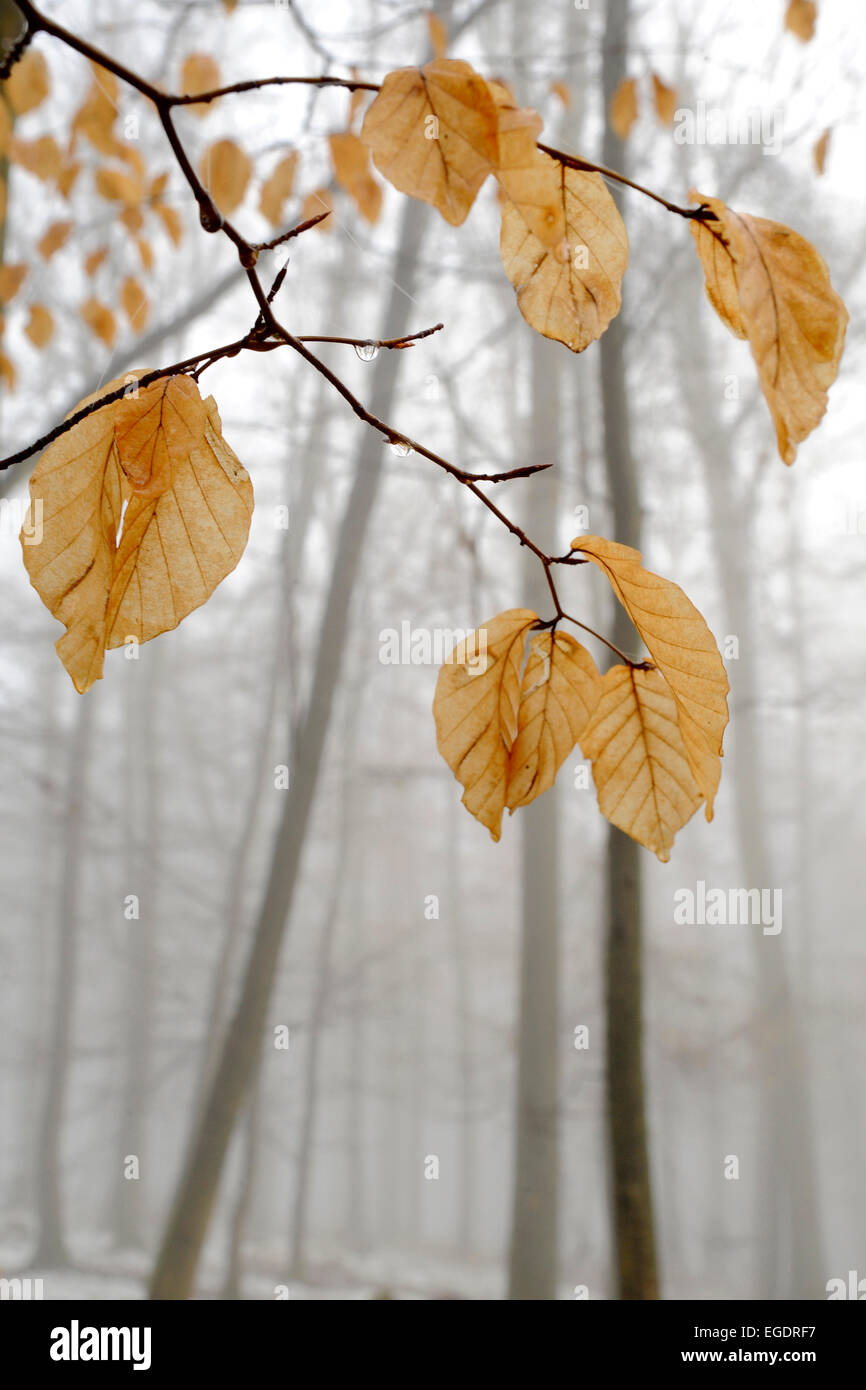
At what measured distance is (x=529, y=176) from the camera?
0.16 m

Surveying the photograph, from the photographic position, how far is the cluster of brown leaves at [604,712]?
193 mm

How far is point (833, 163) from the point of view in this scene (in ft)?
4.50

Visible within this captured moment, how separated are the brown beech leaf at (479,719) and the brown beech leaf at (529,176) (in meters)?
0.08

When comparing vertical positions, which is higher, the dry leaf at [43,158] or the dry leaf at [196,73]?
the dry leaf at [196,73]

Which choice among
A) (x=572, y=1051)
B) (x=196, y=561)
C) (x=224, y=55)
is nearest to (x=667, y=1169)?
(x=572, y=1051)

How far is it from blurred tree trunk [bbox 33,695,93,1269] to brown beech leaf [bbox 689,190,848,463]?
1.65m

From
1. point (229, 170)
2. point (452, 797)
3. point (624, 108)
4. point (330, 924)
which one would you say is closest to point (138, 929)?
point (330, 924)

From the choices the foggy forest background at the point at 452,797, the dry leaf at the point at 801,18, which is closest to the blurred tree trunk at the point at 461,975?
the foggy forest background at the point at 452,797

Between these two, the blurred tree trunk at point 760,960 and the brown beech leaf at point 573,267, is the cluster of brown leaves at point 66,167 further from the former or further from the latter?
the blurred tree trunk at point 760,960

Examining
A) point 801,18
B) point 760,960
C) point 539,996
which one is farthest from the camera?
point 760,960

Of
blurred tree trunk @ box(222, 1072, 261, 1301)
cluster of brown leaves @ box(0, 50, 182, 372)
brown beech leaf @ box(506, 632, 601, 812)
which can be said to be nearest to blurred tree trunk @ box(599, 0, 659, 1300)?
cluster of brown leaves @ box(0, 50, 182, 372)

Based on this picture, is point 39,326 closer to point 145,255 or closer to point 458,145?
point 145,255

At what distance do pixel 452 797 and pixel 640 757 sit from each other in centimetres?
134

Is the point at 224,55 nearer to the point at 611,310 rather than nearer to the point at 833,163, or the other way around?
the point at 833,163
